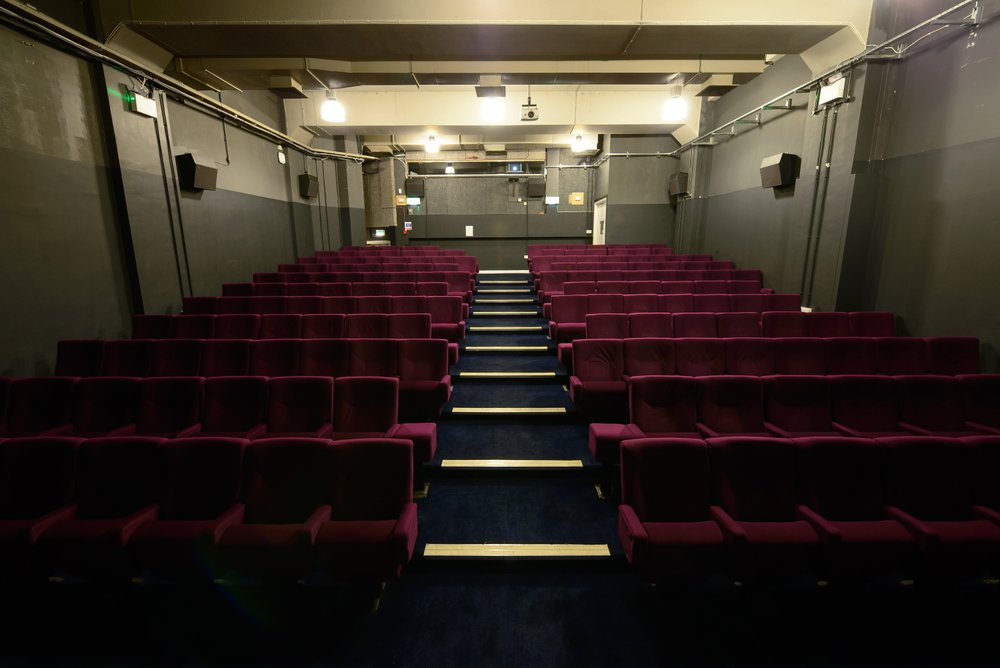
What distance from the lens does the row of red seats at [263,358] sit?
8.49 feet

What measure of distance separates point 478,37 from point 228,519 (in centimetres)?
406

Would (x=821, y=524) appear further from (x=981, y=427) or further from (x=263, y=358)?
(x=263, y=358)

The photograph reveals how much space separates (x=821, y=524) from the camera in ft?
4.53

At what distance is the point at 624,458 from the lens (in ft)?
5.21

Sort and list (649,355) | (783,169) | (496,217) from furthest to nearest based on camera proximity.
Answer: (496,217), (783,169), (649,355)

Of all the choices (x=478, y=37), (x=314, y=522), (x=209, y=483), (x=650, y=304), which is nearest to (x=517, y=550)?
(x=314, y=522)

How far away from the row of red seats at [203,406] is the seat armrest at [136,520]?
567 mm

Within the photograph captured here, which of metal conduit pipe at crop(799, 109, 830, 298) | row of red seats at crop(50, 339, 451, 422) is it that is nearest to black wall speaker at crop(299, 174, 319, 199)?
row of red seats at crop(50, 339, 451, 422)

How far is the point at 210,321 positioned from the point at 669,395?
3.24 m

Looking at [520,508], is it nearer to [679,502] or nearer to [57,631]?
[679,502]

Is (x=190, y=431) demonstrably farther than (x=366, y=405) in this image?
No

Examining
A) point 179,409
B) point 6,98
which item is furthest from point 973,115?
point 6,98

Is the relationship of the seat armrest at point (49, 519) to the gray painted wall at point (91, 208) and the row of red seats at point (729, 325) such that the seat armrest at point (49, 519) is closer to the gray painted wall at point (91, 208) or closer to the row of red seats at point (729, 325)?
the gray painted wall at point (91, 208)

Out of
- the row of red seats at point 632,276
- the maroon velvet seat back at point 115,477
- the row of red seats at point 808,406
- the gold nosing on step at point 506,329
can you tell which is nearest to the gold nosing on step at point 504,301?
the row of red seats at point 632,276
